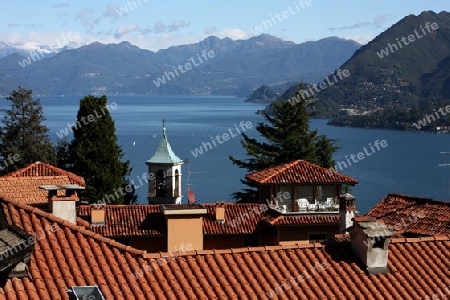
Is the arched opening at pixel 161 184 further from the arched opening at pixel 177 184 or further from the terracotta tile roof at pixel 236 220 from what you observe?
the terracotta tile roof at pixel 236 220

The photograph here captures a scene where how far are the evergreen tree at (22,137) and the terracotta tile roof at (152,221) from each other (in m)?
21.7

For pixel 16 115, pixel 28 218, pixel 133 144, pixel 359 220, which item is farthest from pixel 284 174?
pixel 133 144

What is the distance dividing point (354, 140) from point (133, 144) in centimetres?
4737

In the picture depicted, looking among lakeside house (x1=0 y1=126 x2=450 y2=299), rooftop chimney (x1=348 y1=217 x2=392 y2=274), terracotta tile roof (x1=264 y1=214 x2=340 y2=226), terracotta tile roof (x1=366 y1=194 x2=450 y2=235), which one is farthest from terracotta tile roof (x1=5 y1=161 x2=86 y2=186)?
rooftop chimney (x1=348 y1=217 x2=392 y2=274)

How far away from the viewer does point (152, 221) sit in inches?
835

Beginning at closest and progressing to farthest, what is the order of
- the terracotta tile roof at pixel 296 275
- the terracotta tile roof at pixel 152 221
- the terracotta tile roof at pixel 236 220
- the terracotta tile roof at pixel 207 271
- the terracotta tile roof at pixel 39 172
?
the terracotta tile roof at pixel 207 271
the terracotta tile roof at pixel 296 275
the terracotta tile roof at pixel 152 221
the terracotta tile roof at pixel 236 220
the terracotta tile roof at pixel 39 172

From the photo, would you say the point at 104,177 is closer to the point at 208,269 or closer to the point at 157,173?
the point at 157,173

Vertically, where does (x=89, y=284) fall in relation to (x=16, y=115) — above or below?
below

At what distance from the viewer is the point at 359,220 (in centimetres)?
1110

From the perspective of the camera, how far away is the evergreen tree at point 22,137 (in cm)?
4281

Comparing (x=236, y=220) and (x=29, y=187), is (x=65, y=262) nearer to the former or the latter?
(x=236, y=220)

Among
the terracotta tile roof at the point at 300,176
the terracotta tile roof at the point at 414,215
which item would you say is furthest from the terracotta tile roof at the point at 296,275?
the terracotta tile roof at the point at 300,176

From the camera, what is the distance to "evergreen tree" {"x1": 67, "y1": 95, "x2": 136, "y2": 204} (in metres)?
36.9

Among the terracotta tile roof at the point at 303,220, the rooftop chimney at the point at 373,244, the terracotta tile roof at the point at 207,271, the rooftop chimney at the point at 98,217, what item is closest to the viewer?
the terracotta tile roof at the point at 207,271
